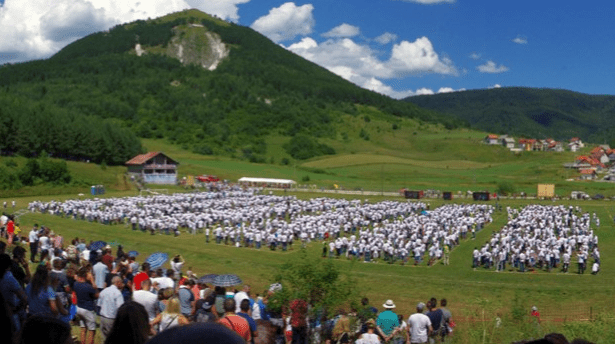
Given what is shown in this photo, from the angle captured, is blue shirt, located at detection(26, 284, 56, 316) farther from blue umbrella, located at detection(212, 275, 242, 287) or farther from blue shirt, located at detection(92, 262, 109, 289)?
blue umbrella, located at detection(212, 275, 242, 287)

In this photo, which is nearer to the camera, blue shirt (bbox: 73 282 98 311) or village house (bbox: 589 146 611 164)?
blue shirt (bbox: 73 282 98 311)

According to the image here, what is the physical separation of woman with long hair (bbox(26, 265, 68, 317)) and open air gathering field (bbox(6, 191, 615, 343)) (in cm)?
541

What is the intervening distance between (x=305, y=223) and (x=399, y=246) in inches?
335

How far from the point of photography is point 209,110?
182 meters

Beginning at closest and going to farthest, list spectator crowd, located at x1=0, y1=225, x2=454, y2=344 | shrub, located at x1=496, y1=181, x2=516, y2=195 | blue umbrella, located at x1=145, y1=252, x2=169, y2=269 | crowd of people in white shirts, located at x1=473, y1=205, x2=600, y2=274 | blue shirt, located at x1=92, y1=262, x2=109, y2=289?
spectator crowd, located at x1=0, y1=225, x2=454, y2=344
blue shirt, located at x1=92, y1=262, x2=109, y2=289
blue umbrella, located at x1=145, y1=252, x2=169, y2=269
crowd of people in white shirts, located at x1=473, y1=205, x2=600, y2=274
shrub, located at x1=496, y1=181, x2=516, y2=195

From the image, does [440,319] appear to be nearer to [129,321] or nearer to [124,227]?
[129,321]

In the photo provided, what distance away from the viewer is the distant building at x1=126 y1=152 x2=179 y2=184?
277 ft

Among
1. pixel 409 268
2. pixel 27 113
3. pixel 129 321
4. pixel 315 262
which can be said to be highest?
pixel 27 113

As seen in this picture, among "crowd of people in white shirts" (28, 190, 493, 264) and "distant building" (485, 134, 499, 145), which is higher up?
"distant building" (485, 134, 499, 145)

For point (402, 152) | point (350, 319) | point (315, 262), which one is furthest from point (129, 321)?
point (402, 152)

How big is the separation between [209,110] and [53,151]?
315 ft

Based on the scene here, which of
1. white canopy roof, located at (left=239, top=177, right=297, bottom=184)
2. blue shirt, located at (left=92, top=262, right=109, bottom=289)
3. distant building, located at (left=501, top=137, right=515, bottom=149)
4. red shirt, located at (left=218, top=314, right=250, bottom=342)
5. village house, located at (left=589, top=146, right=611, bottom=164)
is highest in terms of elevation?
distant building, located at (left=501, top=137, right=515, bottom=149)

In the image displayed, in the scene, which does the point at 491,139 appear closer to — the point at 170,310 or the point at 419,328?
the point at 419,328

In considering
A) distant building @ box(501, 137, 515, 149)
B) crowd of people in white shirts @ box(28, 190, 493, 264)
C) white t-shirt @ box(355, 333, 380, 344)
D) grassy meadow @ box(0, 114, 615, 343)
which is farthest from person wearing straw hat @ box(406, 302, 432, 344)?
distant building @ box(501, 137, 515, 149)
